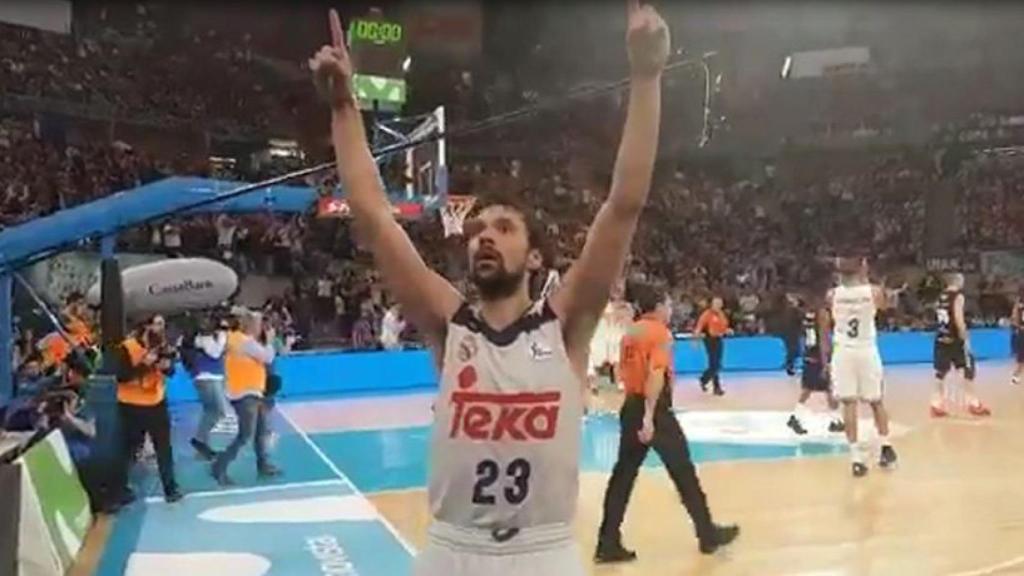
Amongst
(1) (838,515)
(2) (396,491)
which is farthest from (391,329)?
(1) (838,515)

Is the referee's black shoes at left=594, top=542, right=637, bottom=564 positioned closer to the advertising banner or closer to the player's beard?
the advertising banner

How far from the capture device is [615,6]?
2709 cm

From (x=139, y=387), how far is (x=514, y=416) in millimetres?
7011

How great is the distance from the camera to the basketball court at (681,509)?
23.8ft

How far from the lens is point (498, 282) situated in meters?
2.91

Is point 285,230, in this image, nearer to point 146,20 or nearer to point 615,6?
point 146,20

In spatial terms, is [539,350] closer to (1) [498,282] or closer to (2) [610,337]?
(1) [498,282]

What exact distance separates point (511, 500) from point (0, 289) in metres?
8.40

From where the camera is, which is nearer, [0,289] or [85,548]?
[85,548]

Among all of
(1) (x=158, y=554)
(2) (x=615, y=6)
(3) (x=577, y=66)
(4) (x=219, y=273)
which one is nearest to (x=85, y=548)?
(1) (x=158, y=554)

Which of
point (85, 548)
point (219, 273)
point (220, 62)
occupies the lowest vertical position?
point (85, 548)

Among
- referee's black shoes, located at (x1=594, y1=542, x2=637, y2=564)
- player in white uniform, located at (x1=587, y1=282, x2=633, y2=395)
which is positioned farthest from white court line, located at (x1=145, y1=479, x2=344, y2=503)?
player in white uniform, located at (x1=587, y1=282, x2=633, y2=395)

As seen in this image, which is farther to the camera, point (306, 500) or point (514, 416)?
point (306, 500)

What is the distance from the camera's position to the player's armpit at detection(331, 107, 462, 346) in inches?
119
